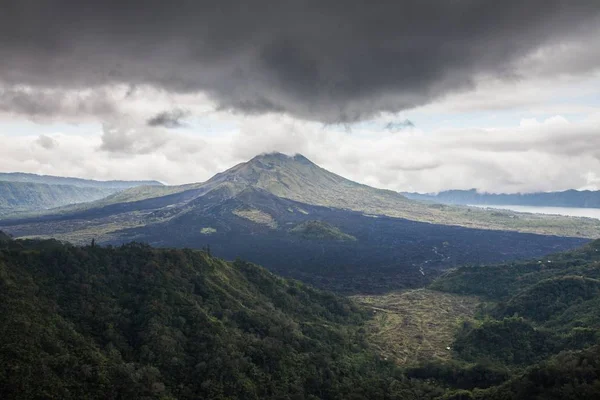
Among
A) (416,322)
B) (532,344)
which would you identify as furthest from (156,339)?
(416,322)

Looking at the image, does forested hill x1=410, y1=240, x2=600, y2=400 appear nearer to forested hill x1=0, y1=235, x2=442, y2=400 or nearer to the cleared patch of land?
the cleared patch of land

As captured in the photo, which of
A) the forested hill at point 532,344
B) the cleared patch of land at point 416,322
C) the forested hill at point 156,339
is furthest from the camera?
the cleared patch of land at point 416,322

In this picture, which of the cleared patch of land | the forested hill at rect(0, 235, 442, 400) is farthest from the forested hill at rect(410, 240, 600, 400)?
the forested hill at rect(0, 235, 442, 400)

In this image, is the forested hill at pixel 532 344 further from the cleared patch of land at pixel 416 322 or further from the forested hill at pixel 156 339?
the forested hill at pixel 156 339

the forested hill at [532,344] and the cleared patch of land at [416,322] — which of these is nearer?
the forested hill at [532,344]

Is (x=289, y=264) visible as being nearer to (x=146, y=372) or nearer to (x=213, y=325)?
(x=213, y=325)

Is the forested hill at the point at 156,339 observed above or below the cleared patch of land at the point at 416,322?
above

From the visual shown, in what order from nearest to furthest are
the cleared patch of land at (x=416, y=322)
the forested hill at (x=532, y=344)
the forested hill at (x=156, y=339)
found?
the forested hill at (x=156, y=339), the forested hill at (x=532, y=344), the cleared patch of land at (x=416, y=322)

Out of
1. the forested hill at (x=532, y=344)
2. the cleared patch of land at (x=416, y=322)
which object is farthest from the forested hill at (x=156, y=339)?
the forested hill at (x=532, y=344)
